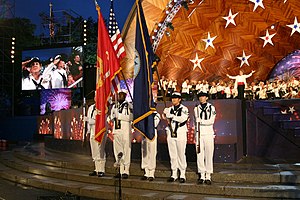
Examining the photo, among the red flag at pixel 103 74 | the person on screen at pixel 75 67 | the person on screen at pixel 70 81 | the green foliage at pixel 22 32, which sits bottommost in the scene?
the red flag at pixel 103 74

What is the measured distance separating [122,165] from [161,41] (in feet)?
51.6

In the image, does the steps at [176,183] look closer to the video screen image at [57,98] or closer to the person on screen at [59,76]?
the person on screen at [59,76]

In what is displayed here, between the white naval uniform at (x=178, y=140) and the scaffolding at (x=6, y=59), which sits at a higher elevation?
the scaffolding at (x=6, y=59)

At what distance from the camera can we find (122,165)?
9531 mm

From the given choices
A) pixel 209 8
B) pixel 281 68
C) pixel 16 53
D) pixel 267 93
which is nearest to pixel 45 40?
pixel 16 53

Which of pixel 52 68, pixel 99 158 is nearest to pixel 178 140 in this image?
pixel 99 158

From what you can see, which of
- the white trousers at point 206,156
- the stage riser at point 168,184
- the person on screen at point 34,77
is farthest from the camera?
the person on screen at point 34,77

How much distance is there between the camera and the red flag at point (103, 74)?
9759 mm

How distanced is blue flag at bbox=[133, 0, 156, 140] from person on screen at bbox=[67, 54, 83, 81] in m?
21.1

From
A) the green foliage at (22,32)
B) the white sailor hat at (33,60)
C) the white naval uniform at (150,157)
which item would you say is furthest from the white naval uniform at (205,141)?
the green foliage at (22,32)

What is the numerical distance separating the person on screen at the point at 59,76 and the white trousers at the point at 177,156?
2212cm

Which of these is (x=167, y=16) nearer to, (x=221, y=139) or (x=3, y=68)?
(x=221, y=139)

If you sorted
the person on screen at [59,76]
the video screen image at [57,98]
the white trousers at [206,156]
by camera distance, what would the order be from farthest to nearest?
the video screen image at [57,98]
the person on screen at [59,76]
the white trousers at [206,156]

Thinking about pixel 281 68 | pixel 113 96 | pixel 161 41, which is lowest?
pixel 113 96
